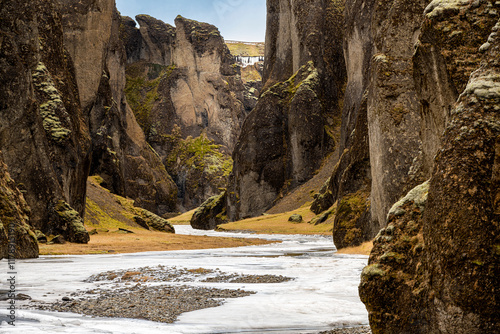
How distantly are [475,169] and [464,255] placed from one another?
2.87 ft

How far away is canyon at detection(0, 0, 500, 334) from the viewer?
17.4 ft

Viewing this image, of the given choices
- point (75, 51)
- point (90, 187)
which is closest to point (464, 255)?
point (90, 187)

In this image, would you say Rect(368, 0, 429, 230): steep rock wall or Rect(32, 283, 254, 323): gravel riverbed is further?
Rect(368, 0, 429, 230): steep rock wall

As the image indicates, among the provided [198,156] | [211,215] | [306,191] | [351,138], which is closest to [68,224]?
[351,138]

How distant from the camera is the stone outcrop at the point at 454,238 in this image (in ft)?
16.3

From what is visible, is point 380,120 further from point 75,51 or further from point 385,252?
point 75,51

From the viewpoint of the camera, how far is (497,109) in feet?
17.8

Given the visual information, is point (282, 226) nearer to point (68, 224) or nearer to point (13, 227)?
point (68, 224)

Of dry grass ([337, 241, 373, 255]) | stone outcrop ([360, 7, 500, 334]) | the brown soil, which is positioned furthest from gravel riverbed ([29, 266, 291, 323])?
the brown soil

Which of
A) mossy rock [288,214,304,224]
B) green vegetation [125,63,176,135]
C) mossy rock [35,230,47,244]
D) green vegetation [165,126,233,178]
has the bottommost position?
mossy rock [288,214,304,224]

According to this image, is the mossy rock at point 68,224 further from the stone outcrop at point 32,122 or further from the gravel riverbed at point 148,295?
the gravel riverbed at point 148,295

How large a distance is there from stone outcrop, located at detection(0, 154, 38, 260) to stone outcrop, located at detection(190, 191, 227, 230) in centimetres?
6369

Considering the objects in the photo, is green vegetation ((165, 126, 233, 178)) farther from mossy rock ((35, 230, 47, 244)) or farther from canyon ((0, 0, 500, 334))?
mossy rock ((35, 230, 47, 244))

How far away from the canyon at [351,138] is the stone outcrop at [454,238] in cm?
1
